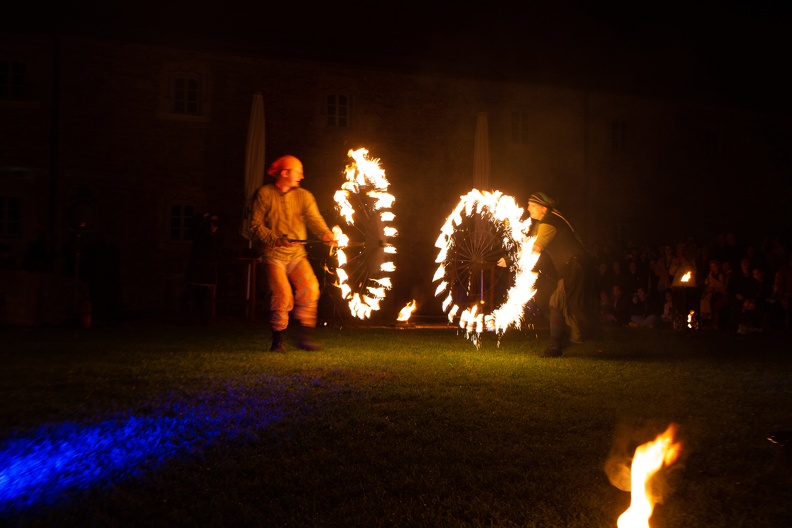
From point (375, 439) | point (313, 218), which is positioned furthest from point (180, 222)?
point (375, 439)

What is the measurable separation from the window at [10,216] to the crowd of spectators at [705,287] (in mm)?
16785

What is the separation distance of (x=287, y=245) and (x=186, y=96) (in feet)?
52.6

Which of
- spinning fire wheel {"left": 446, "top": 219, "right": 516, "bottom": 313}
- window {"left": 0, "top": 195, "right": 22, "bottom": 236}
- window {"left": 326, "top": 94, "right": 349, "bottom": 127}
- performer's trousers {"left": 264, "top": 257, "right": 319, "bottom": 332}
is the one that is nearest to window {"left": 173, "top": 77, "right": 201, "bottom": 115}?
window {"left": 326, "top": 94, "right": 349, "bottom": 127}

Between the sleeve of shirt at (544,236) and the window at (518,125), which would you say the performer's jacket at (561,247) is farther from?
the window at (518,125)

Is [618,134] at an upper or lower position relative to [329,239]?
upper

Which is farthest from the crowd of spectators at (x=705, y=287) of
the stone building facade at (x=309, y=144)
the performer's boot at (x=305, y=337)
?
the performer's boot at (x=305, y=337)

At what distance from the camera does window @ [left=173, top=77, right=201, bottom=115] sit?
79.8 ft

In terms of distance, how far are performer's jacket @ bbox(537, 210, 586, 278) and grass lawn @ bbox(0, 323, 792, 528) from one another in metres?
1.40

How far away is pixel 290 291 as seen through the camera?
10234 mm

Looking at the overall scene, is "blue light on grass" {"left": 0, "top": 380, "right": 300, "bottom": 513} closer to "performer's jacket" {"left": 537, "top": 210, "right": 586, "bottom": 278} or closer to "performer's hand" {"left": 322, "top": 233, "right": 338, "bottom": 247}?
"performer's hand" {"left": 322, "top": 233, "right": 338, "bottom": 247}

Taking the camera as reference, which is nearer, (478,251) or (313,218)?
(313,218)

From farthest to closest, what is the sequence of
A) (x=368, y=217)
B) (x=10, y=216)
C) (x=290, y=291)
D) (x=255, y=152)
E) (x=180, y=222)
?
1. (x=180, y=222)
2. (x=10, y=216)
3. (x=255, y=152)
4. (x=368, y=217)
5. (x=290, y=291)

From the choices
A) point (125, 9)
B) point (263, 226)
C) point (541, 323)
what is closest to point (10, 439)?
point (263, 226)

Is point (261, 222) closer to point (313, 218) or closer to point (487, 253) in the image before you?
point (313, 218)
